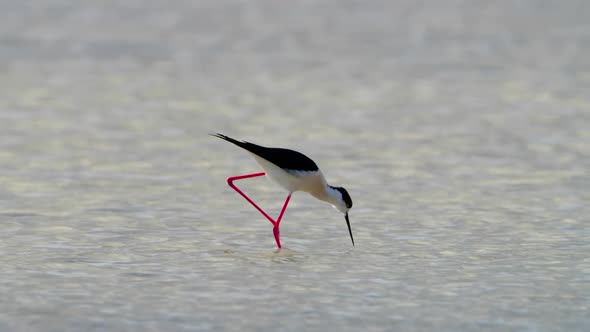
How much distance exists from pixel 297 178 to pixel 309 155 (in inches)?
102

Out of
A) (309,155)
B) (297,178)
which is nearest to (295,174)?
(297,178)

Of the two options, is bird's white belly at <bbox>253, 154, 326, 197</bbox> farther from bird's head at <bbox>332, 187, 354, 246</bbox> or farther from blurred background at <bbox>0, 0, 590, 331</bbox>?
blurred background at <bbox>0, 0, 590, 331</bbox>

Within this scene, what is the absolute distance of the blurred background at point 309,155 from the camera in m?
5.59

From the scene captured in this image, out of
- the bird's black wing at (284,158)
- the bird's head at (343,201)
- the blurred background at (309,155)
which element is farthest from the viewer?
the bird's head at (343,201)

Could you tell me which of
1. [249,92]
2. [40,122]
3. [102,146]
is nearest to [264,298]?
[102,146]

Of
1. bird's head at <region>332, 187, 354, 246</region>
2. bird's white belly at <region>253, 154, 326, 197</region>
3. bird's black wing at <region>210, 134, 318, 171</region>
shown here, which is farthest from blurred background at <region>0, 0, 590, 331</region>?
bird's black wing at <region>210, 134, 318, 171</region>

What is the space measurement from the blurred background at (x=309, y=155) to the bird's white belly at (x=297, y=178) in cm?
31

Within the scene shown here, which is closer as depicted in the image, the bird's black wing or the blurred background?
the blurred background

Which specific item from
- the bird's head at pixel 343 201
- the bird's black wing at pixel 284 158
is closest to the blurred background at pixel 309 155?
the bird's head at pixel 343 201

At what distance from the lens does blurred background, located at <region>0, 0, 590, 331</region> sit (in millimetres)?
5594

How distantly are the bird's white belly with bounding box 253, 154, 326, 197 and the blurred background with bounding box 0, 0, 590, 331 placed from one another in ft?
1.02

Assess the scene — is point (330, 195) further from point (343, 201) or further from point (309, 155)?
point (309, 155)

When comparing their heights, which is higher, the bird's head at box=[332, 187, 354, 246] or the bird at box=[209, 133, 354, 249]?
the bird at box=[209, 133, 354, 249]

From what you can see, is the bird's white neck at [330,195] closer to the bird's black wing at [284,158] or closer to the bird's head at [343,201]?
the bird's head at [343,201]
